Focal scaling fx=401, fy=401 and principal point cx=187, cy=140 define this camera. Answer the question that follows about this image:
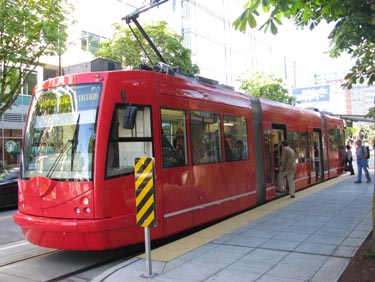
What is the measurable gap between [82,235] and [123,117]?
6.42 feet

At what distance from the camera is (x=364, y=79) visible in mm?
6680

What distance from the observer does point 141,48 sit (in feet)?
71.9

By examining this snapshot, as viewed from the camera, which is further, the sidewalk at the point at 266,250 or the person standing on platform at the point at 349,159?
the person standing on platform at the point at 349,159

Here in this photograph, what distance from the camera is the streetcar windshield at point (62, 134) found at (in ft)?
20.7

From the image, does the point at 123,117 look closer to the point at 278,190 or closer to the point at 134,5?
the point at 278,190

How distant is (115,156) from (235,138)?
4207mm

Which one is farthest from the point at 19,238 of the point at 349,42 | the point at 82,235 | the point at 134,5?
the point at 134,5

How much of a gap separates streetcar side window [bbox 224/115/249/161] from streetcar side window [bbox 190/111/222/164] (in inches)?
15.6

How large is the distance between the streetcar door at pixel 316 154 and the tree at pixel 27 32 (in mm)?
10868

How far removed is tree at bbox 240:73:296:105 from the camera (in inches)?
1371

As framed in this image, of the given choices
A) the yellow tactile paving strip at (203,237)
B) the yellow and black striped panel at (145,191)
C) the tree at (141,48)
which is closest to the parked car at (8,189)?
the yellow tactile paving strip at (203,237)

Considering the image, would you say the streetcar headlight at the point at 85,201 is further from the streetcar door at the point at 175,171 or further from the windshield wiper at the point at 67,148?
the streetcar door at the point at 175,171

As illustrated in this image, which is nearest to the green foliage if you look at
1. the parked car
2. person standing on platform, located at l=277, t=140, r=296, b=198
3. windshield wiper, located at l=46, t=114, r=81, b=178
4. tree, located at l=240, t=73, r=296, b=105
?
windshield wiper, located at l=46, t=114, r=81, b=178

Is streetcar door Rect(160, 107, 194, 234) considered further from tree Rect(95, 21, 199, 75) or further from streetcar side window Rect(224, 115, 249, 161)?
tree Rect(95, 21, 199, 75)
